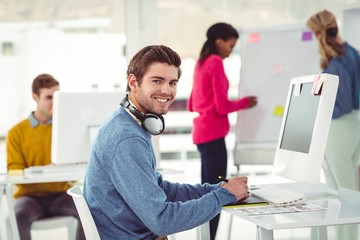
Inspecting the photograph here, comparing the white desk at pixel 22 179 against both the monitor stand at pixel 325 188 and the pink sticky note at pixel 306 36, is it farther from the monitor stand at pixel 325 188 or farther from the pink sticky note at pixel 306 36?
the pink sticky note at pixel 306 36

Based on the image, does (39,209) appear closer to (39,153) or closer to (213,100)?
(39,153)

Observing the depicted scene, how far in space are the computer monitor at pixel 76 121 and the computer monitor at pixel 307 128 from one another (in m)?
1.14

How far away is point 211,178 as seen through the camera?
4.14 metres

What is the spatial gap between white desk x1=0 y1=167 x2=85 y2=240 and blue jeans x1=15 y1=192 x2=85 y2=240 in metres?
0.27

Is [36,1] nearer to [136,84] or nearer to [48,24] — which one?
[48,24]

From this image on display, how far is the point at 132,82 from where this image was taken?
7.30ft

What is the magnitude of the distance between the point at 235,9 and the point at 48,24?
147cm

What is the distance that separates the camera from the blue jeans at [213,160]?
413cm

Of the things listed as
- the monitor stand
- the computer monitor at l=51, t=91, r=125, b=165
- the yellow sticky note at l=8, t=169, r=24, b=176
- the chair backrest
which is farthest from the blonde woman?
the chair backrest

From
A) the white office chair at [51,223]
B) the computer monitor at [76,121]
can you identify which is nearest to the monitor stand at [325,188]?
the computer monitor at [76,121]

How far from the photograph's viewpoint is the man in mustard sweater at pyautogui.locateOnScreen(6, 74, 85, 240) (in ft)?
12.0

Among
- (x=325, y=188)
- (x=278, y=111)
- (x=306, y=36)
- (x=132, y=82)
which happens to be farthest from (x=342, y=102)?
(x=132, y=82)

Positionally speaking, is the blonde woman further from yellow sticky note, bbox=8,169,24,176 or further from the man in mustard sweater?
yellow sticky note, bbox=8,169,24,176

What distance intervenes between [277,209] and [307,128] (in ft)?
1.05
